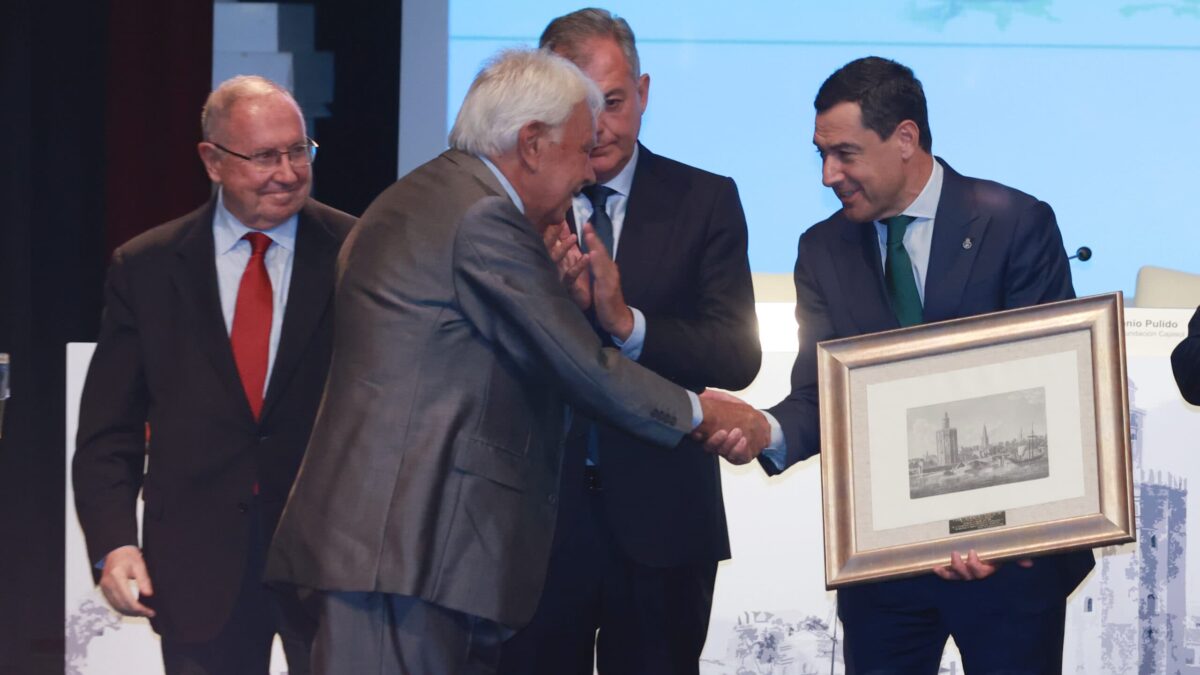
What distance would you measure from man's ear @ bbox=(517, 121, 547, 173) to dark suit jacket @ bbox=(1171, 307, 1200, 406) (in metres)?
1.18

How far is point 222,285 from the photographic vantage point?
2711 millimetres

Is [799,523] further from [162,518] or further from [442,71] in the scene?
[442,71]

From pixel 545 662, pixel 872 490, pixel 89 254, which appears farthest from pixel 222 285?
pixel 89 254

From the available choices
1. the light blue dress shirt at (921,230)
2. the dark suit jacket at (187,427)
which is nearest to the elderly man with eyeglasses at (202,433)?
the dark suit jacket at (187,427)

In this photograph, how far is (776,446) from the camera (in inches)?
106

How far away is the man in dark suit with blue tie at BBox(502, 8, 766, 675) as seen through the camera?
8.36 ft

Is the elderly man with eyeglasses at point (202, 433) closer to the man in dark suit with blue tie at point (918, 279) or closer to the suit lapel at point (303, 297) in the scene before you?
the suit lapel at point (303, 297)

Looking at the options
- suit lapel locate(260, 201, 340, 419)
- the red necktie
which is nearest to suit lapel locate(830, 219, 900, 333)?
suit lapel locate(260, 201, 340, 419)

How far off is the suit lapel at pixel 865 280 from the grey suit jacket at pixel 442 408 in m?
0.58

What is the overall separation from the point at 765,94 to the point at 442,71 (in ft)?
4.20

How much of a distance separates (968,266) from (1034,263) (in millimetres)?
114

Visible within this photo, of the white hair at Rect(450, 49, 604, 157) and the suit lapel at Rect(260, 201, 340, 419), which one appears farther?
the suit lapel at Rect(260, 201, 340, 419)

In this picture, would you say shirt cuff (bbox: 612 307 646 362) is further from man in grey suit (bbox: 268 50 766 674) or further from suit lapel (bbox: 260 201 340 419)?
suit lapel (bbox: 260 201 340 419)

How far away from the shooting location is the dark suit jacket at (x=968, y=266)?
2.51 meters
